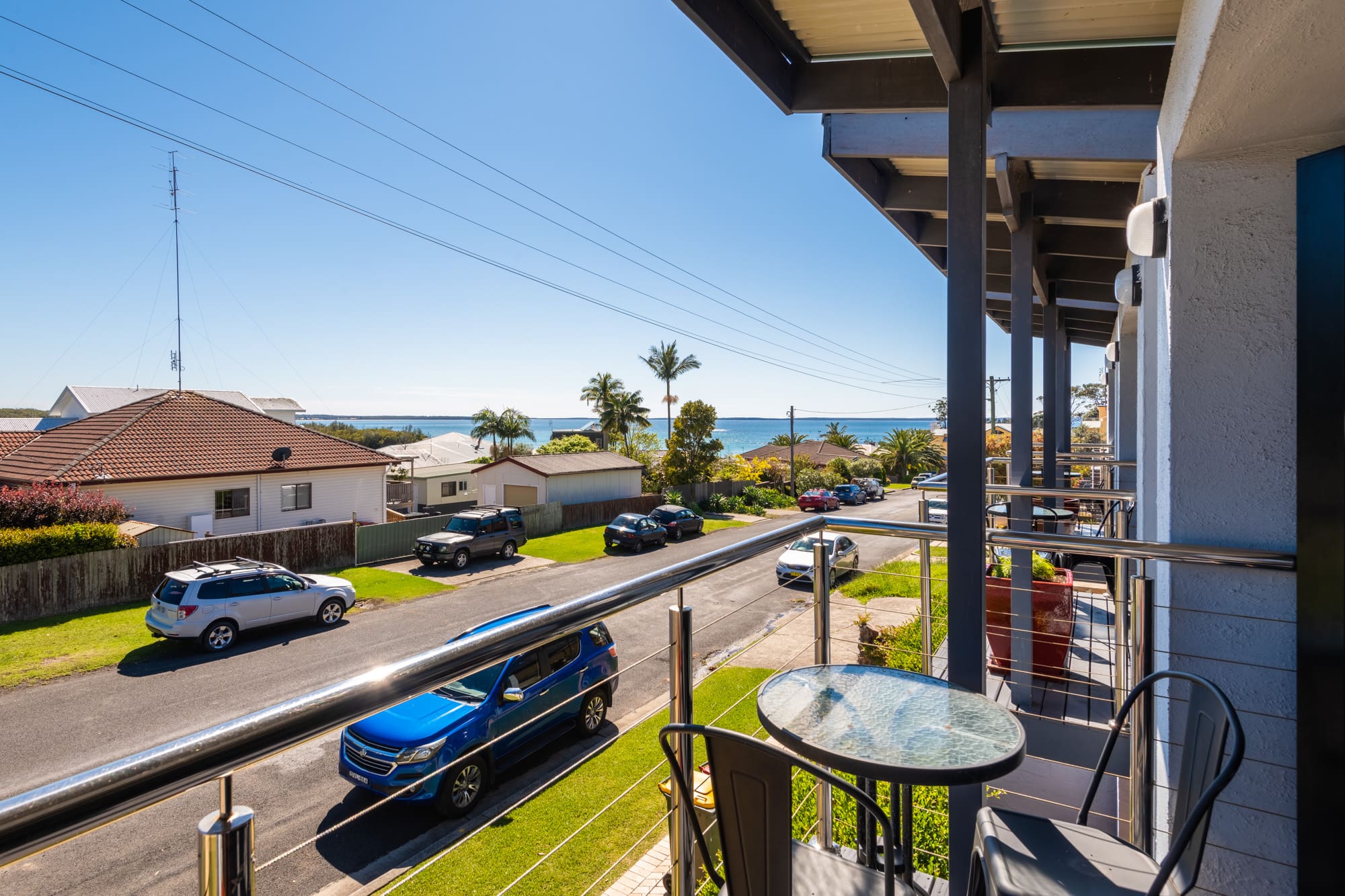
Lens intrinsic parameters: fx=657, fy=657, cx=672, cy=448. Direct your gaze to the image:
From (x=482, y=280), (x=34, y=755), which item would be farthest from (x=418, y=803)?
(x=482, y=280)

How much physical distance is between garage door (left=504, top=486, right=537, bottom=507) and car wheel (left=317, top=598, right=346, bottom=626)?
11.2 m

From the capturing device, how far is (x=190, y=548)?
13.7 metres

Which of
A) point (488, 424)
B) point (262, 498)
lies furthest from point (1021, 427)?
point (488, 424)

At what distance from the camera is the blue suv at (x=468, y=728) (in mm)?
5477

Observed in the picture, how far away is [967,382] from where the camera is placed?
2191 mm

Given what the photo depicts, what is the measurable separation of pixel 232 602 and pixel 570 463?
14547 mm

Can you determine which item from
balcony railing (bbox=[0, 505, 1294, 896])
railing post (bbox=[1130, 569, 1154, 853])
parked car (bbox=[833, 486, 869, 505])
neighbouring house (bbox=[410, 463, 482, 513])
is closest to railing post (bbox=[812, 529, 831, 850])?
balcony railing (bbox=[0, 505, 1294, 896])

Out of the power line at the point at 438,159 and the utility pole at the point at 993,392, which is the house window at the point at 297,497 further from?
the utility pole at the point at 993,392

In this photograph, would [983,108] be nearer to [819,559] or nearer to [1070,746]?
[819,559]

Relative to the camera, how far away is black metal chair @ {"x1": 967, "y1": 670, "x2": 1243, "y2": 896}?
51.2 inches

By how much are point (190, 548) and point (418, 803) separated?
37.0 ft

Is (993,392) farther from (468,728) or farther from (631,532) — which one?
(468,728)

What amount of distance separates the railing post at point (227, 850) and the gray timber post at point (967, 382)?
6.45ft

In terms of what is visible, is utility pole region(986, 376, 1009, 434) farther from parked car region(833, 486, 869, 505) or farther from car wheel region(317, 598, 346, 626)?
car wheel region(317, 598, 346, 626)
